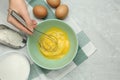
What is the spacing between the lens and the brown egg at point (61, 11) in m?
0.75

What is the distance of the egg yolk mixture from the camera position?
75 cm

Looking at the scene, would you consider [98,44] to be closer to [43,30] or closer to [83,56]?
[83,56]

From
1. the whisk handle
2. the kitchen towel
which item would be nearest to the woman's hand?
the whisk handle

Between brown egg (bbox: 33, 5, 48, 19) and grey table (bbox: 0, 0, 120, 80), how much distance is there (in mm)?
88

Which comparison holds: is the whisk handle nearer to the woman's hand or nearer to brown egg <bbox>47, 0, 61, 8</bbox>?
the woman's hand

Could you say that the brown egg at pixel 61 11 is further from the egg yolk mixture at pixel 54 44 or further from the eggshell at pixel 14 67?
the eggshell at pixel 14 67

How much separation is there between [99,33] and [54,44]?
0.15m

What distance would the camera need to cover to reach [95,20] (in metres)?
0.80

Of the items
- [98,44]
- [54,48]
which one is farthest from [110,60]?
[54,48]

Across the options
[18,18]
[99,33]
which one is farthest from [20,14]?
[99,33]

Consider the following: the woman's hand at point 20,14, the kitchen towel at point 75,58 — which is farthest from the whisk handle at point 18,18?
the kitchen towel at point 75,58

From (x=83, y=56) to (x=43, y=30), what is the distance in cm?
15

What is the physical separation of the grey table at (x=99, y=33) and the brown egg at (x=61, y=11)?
0.05 m

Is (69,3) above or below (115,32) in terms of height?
above
